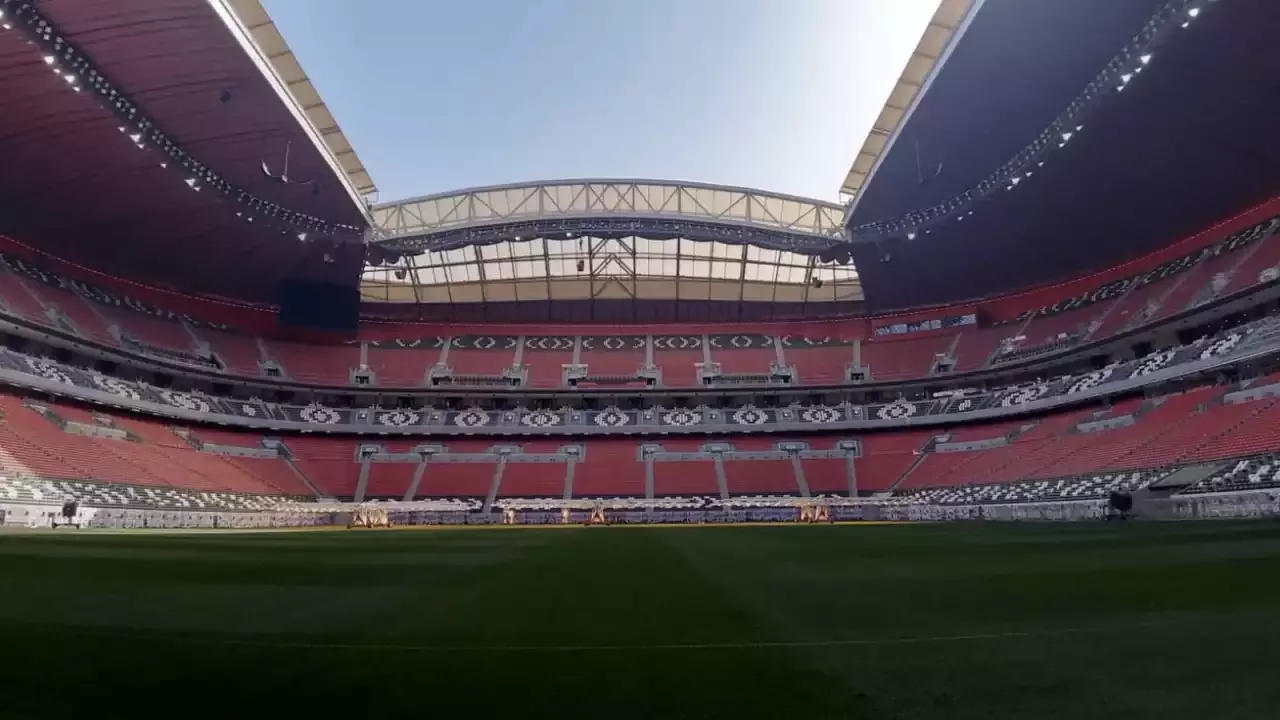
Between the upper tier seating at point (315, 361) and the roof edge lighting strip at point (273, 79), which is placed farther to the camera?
the upper tier seating at point (315, 361)

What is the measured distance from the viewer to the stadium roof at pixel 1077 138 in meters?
20.6

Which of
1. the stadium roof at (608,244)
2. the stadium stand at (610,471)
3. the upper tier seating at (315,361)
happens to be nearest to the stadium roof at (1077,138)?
the stadium roof at (608,244)

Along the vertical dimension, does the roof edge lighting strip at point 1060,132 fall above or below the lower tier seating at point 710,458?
above

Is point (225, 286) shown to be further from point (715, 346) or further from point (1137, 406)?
point (1137, 406)

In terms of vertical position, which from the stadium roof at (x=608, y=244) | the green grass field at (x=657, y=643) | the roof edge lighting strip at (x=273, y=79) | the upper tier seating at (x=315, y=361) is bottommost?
the green grass field at (x=657, y=643)

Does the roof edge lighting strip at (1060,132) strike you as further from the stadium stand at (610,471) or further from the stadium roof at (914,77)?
the stadium stand at (610,471)

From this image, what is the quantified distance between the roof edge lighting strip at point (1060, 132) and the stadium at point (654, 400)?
0.14 m

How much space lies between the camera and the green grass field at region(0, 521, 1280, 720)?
2398 millimetres

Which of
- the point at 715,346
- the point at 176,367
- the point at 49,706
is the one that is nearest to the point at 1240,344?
the point at 715,346

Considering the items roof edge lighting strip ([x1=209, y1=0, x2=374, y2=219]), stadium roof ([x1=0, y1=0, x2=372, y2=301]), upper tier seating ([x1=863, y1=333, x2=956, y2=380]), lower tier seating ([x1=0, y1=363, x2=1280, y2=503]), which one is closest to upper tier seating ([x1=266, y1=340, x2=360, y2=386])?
lower tier seating ([x1=0, y1=363, x2=1280, y2=503])

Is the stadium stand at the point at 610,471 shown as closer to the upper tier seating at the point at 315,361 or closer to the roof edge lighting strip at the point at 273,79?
the upper tier seating at the point at 315,361

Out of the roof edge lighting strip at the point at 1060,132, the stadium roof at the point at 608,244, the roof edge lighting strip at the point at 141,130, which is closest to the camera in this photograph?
the roof edge lighting strip at the point at 141,130

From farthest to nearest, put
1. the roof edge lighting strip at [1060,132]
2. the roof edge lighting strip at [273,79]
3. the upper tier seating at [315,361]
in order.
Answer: the upper tier seating at [315,361] < the roof edge lighting strip at [273,79] < the roof edge lighting strip at [1060,132]

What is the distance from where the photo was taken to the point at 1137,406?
31297 millimetres
